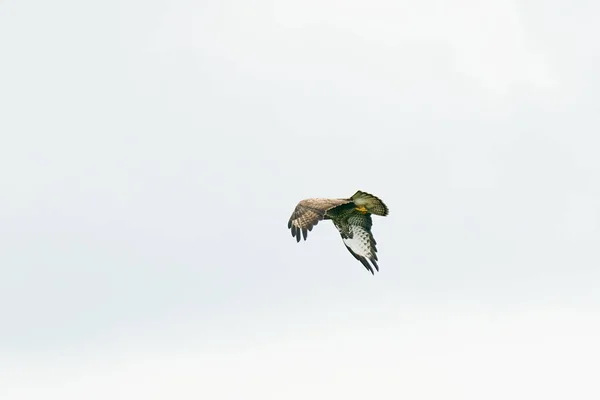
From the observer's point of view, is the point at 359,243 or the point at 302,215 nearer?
the point at 302,215

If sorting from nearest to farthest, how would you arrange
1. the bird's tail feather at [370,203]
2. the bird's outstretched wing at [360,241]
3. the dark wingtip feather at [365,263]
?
the bird's tail feather at [370,203]
the bird's outstretched wing at [360,241]
the dark wingtip feather at [365,263]

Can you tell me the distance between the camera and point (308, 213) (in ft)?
154

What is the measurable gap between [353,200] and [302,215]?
1711 mm

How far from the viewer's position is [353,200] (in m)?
47.8

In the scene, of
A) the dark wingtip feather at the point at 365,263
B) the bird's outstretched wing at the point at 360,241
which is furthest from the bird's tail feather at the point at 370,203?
the dark wingtip feather at the point at 365,263

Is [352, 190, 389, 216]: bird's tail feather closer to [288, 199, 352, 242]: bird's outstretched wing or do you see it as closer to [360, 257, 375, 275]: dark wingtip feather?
[288, 199, 352, 242]: bird's outstretched wing

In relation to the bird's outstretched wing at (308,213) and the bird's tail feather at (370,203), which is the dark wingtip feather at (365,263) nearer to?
the bird's tail feather at (370,203)

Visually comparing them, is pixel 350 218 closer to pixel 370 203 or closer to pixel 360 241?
pixel 360 241

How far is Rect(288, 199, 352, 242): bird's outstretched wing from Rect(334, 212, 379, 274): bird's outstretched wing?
5.72ft

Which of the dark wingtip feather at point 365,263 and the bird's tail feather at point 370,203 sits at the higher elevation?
the bird's tail feather at point 370,203

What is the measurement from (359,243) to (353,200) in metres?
2.51

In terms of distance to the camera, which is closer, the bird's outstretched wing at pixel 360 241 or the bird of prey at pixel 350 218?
the bird of prey at pixel 350 218

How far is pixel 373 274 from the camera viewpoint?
49281mm

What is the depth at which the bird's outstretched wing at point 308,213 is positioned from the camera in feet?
153
